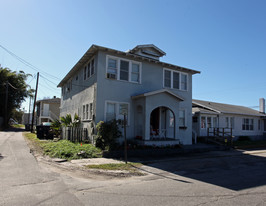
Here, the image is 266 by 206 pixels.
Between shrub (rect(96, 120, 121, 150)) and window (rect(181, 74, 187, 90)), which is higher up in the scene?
window (rect(181, 74, 187, 90))

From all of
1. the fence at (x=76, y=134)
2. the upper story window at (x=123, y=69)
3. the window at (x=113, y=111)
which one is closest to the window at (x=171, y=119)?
the upper story window at (x=123, y=69)

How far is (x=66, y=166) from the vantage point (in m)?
8.80

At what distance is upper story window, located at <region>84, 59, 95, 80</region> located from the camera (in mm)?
14854

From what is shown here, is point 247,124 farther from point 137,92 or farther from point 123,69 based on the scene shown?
point 123,69

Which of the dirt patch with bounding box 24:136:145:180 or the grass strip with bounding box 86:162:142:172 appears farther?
the grass strip with bounding box 86:162:142:172

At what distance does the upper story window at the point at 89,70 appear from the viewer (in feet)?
48.7

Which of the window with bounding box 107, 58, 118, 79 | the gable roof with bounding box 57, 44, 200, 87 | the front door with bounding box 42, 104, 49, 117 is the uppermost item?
the gable roof with bounding box 57, 44, 200, 87

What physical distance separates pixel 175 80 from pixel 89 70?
692 cm

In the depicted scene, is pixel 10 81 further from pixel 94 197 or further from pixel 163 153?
pixel 94 197

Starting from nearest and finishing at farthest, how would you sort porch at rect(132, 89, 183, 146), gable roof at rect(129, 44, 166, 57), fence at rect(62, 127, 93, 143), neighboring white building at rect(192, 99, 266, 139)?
1. porch at rect(132, 89, 183, 146)
2. fence at rect(62, 127, 93, 143)
3. gable roof at rect(129, 44, 166, 57)
4. neighboring white building at rect(192, 99, 266, 139)

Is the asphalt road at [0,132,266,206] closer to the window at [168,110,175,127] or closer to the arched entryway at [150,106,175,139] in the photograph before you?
the arched entryway at [150,106,175,139]

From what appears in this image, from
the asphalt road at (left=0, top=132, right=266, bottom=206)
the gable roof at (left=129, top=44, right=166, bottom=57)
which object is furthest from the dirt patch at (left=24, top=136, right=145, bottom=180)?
the gable roof at (left=129, top=44, right=166, bottom=57)

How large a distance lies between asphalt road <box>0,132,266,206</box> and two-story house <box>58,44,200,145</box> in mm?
5638

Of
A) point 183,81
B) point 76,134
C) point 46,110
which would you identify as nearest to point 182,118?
point 183,81
